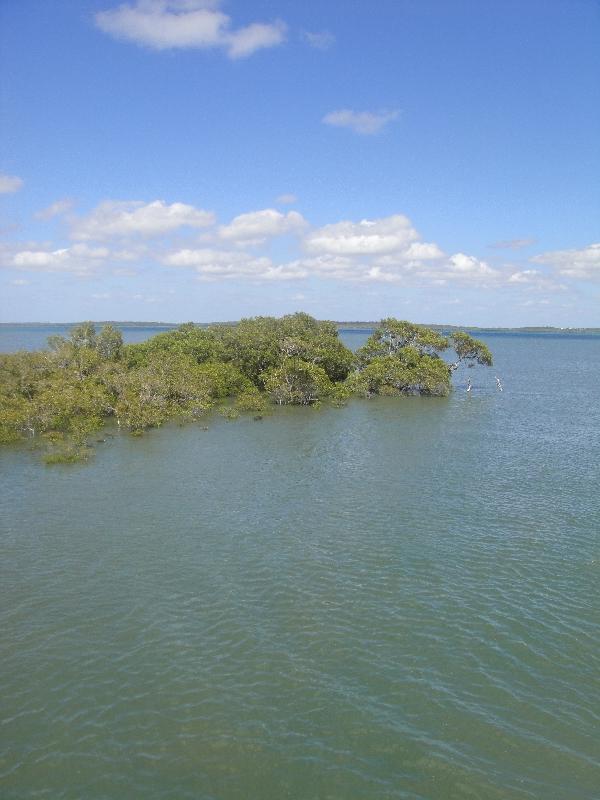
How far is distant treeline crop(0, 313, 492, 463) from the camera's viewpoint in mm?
52969

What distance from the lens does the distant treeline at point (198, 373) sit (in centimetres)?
5297

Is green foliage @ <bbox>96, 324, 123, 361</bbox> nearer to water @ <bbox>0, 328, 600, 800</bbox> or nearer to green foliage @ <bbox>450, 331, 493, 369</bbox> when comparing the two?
water @ <bbox>0, 328, 600, 800</bbox>

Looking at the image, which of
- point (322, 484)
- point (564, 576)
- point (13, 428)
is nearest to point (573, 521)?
point (564, 576)

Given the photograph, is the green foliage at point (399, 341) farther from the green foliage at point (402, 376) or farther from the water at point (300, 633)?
the water at point (300, 633)

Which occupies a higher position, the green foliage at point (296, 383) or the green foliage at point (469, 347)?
the green foliage at point (469, 347)

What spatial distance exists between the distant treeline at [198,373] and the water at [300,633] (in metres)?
11.9

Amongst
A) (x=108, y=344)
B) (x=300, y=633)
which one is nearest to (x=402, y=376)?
(x=108, y=344)

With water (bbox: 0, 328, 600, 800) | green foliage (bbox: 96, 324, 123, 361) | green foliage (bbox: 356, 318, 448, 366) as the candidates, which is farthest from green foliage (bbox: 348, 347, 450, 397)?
water (bbox: 0, 328, 600, 800)

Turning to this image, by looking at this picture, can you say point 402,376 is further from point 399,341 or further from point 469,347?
point 469,347

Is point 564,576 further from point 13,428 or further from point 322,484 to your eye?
point 13,428

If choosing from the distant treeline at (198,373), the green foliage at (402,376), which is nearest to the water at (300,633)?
the distant treeline at (198,373)

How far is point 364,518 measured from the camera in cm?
3244

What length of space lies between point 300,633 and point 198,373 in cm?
4758

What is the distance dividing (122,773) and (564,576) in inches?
758
